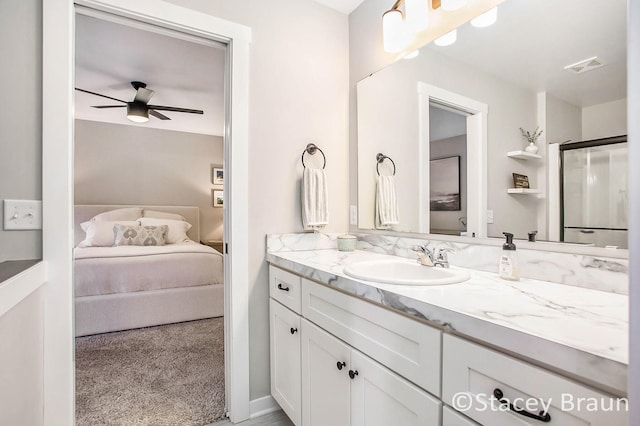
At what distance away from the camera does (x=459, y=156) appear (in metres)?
1.47

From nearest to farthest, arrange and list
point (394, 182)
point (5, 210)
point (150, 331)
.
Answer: point (5, 210), point (394, 182), point (150, 331)

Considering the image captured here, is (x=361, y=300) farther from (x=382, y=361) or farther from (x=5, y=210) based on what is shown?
(x=5, y=210)

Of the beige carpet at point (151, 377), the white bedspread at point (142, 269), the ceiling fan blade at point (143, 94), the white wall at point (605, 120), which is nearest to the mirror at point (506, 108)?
the white wall at point (605, 120)

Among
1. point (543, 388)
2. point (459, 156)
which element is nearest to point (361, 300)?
point (543, 388)

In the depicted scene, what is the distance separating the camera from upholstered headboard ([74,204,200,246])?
440cm

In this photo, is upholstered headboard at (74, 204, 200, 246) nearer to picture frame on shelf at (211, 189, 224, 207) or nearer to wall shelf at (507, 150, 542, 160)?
picture frame on shelf at (211, 189, 224, 207)

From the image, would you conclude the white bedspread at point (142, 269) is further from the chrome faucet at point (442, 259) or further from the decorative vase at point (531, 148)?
the decorative vase at point (531, 148)

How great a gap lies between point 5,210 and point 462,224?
192 cm

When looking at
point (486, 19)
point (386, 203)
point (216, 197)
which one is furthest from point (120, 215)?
point (486, 19)

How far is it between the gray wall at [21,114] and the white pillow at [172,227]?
310 cm

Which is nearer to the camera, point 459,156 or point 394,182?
point 459,156

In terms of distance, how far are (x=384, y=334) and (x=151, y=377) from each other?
1943 mm

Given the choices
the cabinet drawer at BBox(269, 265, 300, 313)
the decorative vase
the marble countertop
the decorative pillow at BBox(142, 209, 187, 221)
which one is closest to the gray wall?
the cabinet drawer at BBox(269, 265, 300, 313)

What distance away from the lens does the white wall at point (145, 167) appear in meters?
4.56
